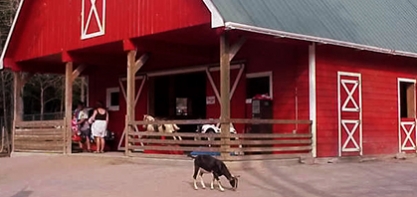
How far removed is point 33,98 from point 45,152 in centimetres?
2571

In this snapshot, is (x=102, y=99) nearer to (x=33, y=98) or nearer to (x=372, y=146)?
(x=372, y=146)

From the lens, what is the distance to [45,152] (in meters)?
20.9

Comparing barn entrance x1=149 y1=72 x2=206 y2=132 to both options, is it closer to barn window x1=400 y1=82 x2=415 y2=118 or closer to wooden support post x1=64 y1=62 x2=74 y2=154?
wooden support post x1=64 y1=62 x2=74 y2=154

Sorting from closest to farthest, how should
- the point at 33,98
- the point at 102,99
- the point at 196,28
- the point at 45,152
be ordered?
the point at 196,28, the point at 45,152, the point at 102,99, the point at 33,98

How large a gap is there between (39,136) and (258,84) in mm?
7773

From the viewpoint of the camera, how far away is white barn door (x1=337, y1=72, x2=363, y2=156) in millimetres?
17766

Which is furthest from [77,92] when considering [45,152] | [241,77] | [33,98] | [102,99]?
[241,77]

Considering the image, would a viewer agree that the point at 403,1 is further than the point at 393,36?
Yes

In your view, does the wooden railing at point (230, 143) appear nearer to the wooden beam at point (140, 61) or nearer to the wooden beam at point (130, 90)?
the wooden beam at point (130, 90)

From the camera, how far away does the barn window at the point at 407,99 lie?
20.2m

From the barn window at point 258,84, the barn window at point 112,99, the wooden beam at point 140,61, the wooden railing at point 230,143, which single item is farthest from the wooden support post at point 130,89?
the barn window at point 112,99

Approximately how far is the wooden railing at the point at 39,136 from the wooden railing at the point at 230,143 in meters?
4.08

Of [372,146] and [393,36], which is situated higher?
[393,36]

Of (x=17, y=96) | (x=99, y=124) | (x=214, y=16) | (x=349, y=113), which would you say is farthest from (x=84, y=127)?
(x=349, y=113)
